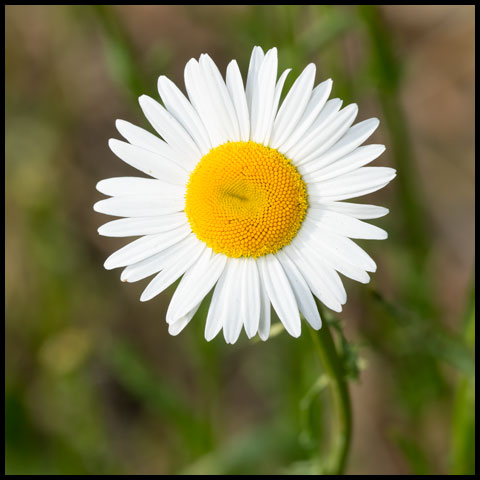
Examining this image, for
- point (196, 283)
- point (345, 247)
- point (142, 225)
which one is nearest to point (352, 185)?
point (345, 247)

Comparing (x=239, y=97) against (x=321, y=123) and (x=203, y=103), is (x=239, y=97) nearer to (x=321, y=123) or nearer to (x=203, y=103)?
(x=203, y=103)

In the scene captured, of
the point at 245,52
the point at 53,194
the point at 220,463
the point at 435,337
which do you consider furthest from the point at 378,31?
the point at 53,194

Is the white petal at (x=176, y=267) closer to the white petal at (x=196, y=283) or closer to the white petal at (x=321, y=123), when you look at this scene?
the white petal at (x=196, y=283)

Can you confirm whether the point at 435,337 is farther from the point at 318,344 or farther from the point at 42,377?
the point at 42,377

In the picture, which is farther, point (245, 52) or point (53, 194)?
point (53, 194)

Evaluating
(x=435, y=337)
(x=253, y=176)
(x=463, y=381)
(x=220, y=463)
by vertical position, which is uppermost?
(x=253, y=176)

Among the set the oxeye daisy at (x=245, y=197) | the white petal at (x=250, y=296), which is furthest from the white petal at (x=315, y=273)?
the white petal at (x=250, y=296)
